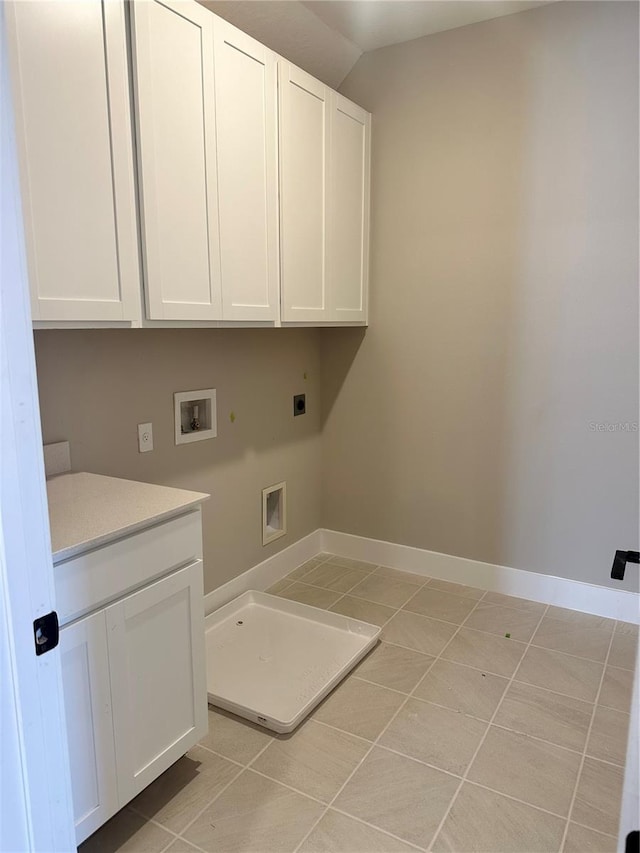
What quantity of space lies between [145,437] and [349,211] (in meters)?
1.48

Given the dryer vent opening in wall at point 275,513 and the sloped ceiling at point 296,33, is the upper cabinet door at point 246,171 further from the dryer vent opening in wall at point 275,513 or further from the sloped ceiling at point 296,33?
the dryer vent opening in wall at point 275,513

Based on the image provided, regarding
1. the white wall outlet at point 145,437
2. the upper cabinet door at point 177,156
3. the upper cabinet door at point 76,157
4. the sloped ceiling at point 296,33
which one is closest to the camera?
the upper cabinet door at point 76,157

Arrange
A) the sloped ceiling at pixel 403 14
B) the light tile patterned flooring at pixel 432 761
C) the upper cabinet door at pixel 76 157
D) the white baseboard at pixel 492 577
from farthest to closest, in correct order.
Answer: the white baseboard at pixel 492 577 < the sloped ceiling at pixel 403 14 < the light tile patterned flooring at pixel 432 761 < the upper cabinet door at pixel 76 157

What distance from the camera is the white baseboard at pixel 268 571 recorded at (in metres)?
2.66

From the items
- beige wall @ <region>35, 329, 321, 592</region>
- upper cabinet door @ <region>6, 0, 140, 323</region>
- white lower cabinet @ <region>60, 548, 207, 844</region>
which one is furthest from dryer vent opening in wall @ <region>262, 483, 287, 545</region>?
upper cabinet door @ <region>6, 0, 140, 323</region>

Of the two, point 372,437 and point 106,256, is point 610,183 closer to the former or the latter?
point 372,437

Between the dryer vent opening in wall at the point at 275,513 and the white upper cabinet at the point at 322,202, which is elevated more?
the white upper cabinet at the point at 322,202

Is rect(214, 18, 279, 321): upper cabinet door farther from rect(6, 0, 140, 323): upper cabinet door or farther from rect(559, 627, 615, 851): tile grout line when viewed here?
rect(559, 627, 615, 851): tile grout line

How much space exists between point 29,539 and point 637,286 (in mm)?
2487

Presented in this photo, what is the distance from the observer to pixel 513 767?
5.83 ft

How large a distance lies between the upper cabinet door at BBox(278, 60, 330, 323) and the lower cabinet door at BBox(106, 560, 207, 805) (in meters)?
1.27

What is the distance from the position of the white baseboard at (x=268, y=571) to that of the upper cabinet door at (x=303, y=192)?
126 cm

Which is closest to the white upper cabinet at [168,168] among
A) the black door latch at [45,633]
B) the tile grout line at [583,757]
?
the black door latch at [45,633]

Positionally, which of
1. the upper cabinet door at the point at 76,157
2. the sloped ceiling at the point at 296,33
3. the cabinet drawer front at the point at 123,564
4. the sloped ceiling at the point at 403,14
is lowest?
the cabinet drawer front at the point at 123,564
